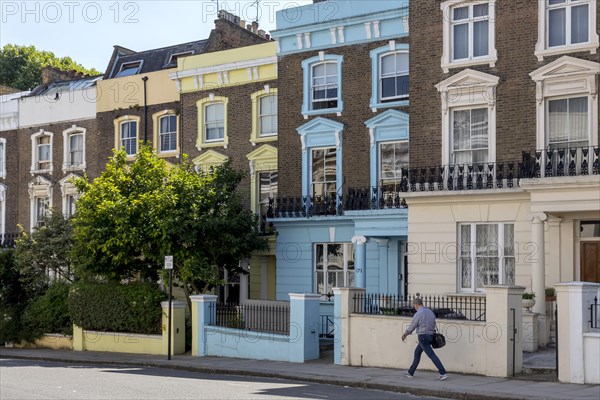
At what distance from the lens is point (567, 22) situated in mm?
23359

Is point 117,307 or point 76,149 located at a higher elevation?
point 76,149

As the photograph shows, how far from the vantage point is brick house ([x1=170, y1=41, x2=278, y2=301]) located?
31.6 metres

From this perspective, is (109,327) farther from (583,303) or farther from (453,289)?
(583,303)

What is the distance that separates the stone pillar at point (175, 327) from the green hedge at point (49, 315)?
5.49 metres

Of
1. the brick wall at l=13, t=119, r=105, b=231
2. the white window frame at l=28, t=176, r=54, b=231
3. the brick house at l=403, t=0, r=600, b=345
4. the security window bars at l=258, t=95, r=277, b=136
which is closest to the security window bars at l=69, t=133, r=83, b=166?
the brick wall at l=13, t=119, r=105, b=231

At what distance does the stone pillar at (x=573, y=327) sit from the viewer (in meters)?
17.8

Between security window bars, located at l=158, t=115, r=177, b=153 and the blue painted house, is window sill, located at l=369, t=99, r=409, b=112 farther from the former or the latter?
security window bars, located at l=158, t=115, r=177, b=153

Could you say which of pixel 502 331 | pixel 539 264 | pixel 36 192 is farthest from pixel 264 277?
pixel 502 331

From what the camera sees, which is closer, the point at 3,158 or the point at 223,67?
the point at 223,67

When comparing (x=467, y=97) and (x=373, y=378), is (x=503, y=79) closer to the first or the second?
(x=467, y=97)

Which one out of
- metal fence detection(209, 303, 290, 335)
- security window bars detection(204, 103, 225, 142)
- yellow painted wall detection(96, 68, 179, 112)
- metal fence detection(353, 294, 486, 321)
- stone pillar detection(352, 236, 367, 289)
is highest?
yellow painted wall detection(96, 68, 179, 112)

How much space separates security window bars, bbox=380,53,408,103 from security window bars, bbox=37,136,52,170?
15.9 m

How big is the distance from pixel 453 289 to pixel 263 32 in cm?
1709

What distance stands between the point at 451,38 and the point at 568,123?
388 cm
